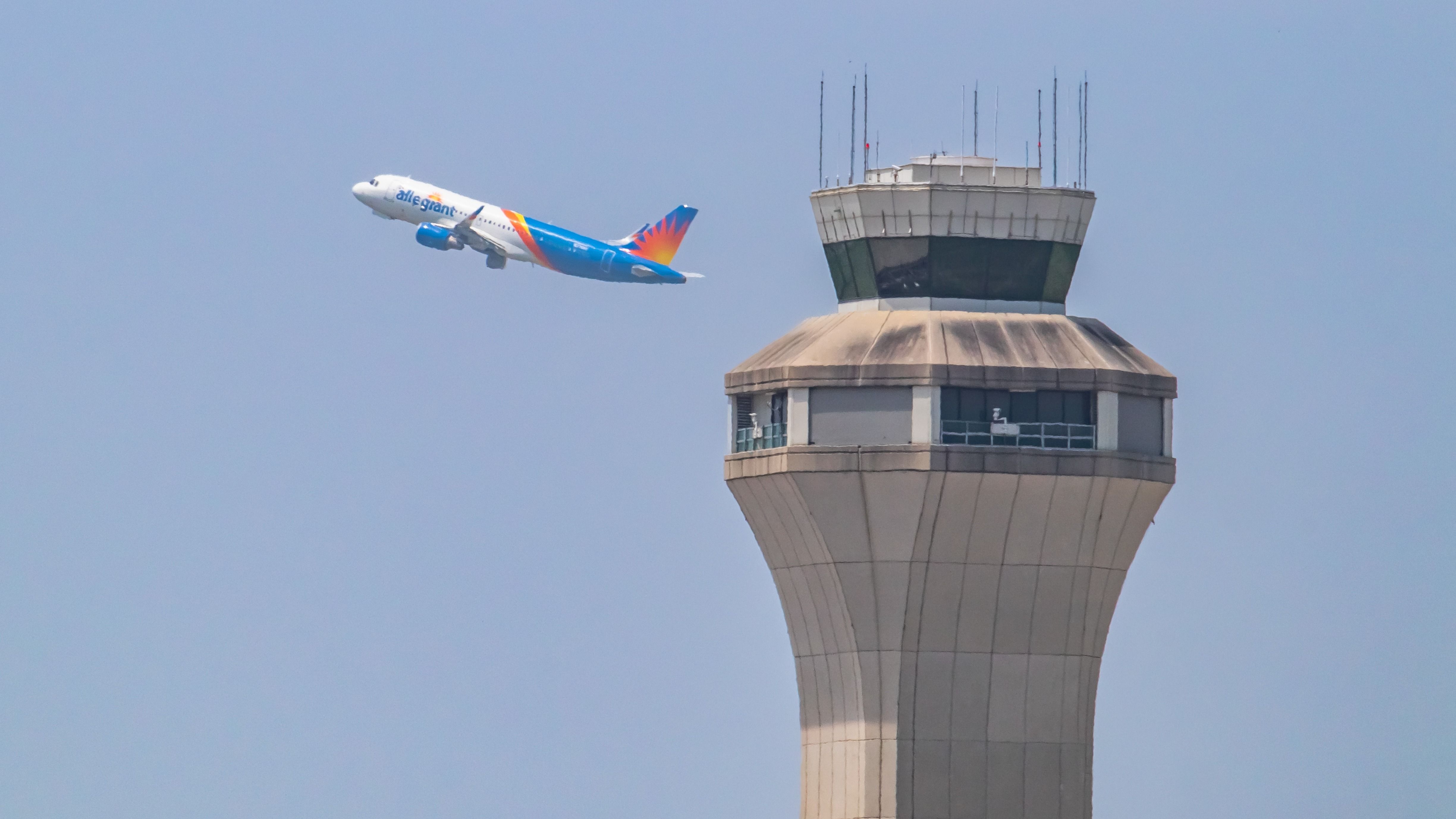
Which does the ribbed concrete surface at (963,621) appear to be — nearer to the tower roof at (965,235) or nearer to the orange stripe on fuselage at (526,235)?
the tower roof at (965,235)

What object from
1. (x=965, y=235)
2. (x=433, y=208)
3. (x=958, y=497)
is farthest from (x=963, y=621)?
(x=433, y=208)

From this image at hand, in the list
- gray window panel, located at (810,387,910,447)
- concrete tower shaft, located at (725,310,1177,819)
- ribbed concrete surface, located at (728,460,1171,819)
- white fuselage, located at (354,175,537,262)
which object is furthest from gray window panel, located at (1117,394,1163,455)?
white fuselage, located at (354,175,537,262)

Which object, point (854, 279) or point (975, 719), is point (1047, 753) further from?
point (854, 279)

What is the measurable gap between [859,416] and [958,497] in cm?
380

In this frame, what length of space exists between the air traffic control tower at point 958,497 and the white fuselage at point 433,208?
61.3 m

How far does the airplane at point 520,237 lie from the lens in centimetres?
13362

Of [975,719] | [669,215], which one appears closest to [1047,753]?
[975,719]

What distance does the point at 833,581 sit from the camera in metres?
78.9

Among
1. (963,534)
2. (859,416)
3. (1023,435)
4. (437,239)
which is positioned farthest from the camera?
(437,239)

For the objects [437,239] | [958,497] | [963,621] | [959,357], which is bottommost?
[963,621]

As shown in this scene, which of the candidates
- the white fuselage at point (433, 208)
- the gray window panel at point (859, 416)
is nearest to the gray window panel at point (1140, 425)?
the gray window panel at point (859, 416)

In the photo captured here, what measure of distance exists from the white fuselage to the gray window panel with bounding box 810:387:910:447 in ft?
207

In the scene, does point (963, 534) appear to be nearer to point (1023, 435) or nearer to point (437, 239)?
point (1023, 435)

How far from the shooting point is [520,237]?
14088 cm
